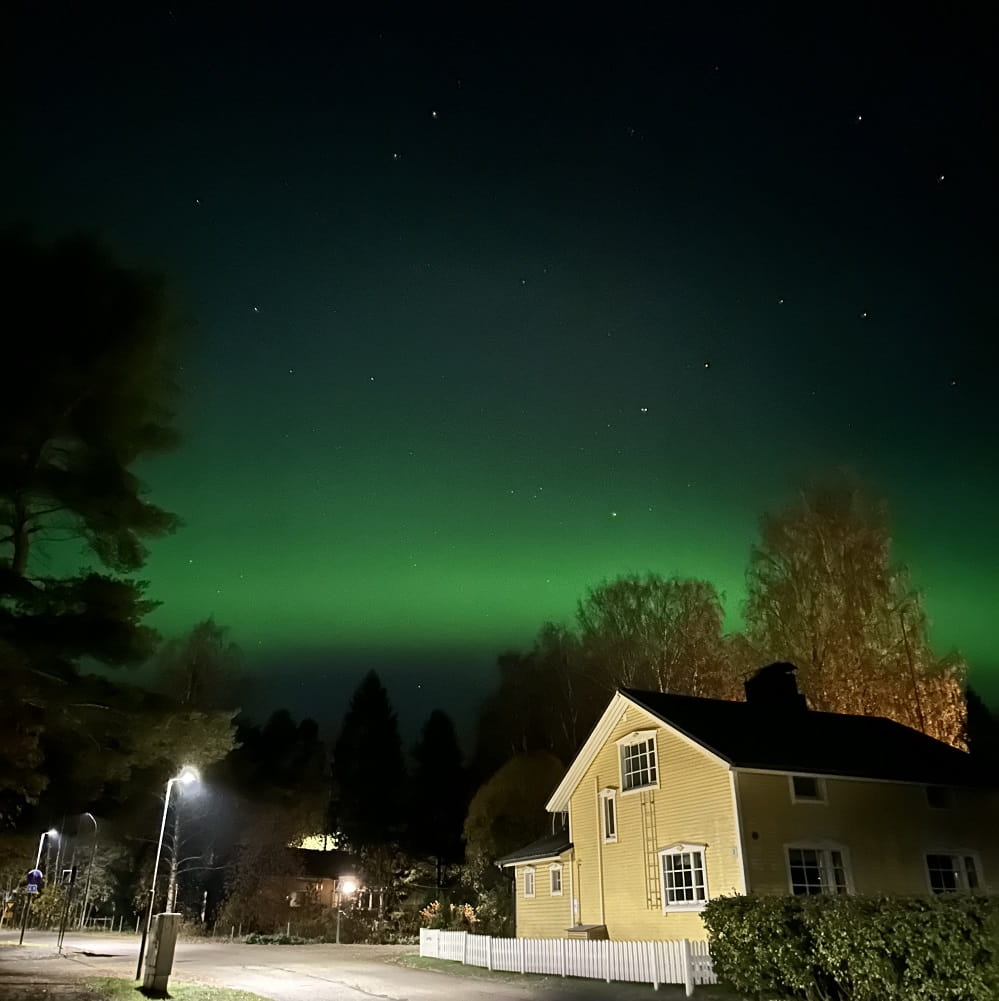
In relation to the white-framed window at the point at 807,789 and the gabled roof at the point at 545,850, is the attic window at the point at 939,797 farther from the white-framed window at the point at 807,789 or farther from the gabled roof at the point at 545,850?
the gabled roof at the point at 545,850

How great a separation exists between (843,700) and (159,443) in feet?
106

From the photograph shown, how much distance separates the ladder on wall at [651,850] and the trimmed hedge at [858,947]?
8686 mm

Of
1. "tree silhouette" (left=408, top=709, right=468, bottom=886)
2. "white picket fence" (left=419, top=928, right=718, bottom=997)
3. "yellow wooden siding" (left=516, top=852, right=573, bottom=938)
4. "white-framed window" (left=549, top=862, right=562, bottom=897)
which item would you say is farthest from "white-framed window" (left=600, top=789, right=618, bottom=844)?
"tree silhouette" (left=408, top=709, right=468, bottom=886)

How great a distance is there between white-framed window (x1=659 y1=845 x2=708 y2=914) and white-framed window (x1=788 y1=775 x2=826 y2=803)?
2.92 m

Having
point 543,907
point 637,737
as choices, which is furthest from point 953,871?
point 543,907

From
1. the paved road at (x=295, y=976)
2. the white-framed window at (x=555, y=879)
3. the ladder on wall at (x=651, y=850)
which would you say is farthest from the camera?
the white-framed window at (x=555, y=879)

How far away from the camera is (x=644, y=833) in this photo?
80.5 ft

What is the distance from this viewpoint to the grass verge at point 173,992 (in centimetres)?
1642

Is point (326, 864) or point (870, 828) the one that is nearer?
point (870, 828)

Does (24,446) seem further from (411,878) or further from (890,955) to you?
(411,878)

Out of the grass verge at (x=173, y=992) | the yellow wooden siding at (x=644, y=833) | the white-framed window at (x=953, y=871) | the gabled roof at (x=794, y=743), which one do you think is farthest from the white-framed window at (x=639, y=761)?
the grass verge at (x=173, y=992)

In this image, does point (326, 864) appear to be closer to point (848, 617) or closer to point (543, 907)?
point (543, 907)

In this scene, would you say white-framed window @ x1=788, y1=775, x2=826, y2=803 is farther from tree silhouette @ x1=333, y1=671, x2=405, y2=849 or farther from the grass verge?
tree silhouette @ x1=333, y1=671, x2=405, y2=849

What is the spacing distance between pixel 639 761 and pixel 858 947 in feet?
45.7
